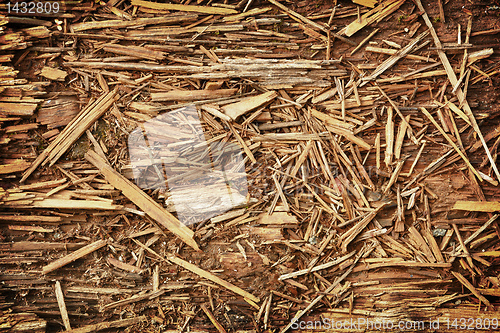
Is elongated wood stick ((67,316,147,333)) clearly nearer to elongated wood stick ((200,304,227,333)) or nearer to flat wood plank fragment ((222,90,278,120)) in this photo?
elongated wood stick ((200,304,227,333))

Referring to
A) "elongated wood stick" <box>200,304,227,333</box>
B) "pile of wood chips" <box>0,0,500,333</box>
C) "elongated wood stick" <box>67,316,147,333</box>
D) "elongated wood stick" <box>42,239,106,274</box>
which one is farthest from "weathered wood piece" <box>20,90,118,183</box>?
"elongated wood stick" <box>200,304,227,333</box>

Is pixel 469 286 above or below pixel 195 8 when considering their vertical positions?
below

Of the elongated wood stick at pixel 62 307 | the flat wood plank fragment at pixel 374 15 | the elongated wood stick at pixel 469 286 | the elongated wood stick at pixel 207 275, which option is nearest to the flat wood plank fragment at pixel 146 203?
the elongated wood stick at pixel 207 275

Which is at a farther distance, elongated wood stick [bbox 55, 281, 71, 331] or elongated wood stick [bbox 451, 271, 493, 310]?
elongated wood stick [bbox 451, 271, 493, 310]

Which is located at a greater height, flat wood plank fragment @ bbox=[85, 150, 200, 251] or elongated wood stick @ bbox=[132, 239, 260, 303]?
flat wood plank fragment @ bbox=[85, 150, 200, 251]

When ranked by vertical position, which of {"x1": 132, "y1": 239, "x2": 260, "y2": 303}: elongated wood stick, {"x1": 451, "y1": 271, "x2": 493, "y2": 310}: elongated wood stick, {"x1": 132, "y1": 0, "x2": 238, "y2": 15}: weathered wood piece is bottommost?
{"x1": 451, "y1": 271, "x2": 493, "y2": 310}: elongated wood stick

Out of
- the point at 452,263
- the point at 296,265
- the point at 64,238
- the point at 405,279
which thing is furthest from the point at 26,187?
the point at 452,263

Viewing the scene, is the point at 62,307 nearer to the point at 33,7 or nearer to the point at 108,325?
the point at 108,325

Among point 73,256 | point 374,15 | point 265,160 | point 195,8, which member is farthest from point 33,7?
→ point 374,15
